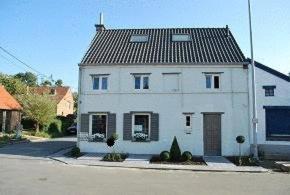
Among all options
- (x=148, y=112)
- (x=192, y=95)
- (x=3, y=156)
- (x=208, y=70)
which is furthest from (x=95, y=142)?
(x=208, y=70)

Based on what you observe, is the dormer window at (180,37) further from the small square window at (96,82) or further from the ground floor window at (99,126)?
the ground floor window at (99,126)

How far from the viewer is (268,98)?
2294 cm

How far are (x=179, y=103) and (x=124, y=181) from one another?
1021cm

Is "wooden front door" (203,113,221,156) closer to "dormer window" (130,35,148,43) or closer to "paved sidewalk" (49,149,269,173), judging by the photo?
"paved sidewalk" (49,149,269,173)

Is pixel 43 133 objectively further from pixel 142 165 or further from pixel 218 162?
pixel 218 162

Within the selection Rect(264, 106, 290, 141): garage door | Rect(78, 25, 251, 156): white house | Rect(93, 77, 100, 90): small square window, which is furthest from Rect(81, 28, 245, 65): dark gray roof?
Rect(264, 106, 290, 141): garage door

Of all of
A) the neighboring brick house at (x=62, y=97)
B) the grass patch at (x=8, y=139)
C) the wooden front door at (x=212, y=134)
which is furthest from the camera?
the neighboring brick house at (x=62, y=97)

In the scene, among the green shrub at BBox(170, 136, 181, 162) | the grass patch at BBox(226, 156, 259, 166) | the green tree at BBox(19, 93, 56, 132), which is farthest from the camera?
the green tree at BBox(19, 93, 56, 132)

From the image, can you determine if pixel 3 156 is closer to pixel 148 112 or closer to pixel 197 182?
pixel 148 112

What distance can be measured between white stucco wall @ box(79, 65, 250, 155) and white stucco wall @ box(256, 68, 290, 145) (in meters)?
1.10

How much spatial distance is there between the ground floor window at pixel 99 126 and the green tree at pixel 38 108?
52.3ft

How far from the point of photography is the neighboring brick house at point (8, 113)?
3662cm

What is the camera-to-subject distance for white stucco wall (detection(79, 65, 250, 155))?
73.6ft

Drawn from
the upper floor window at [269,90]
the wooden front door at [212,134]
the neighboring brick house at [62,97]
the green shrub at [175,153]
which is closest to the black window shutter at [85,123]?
the green shrub at [175,153]
